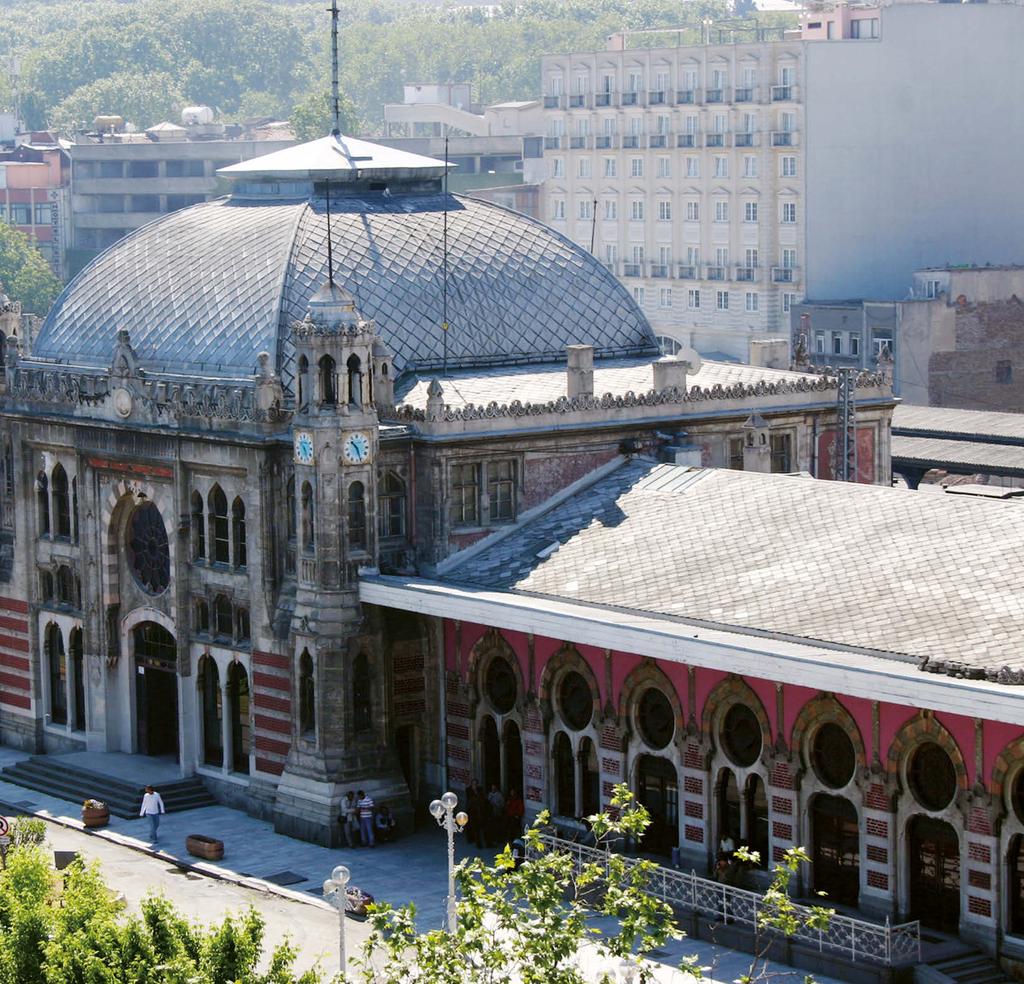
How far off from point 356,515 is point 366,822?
27.1 ft

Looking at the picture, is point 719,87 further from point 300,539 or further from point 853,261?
point 300,539

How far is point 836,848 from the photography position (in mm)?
60281

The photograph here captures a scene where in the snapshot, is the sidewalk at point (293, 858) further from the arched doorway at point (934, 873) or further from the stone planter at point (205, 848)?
the arched doorway at point (934, 873)

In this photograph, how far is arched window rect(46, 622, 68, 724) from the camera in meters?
81.7

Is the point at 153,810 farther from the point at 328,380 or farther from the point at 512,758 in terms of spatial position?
the point at 328,380

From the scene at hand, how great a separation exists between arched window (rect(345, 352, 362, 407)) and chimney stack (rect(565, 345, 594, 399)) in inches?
301

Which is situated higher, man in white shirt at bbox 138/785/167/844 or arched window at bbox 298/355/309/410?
arched window at bbox 298/355/309/410

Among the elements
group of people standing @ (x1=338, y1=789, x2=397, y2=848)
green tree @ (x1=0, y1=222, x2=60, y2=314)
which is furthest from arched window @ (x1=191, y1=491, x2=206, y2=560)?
green tree @ (x1=0, y1=222, x2=60, y2=314)

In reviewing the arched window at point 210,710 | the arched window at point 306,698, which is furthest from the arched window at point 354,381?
the arched window at point 210,710

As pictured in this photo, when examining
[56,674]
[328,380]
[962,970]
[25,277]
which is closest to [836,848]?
[962,970]

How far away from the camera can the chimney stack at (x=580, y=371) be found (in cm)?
7444

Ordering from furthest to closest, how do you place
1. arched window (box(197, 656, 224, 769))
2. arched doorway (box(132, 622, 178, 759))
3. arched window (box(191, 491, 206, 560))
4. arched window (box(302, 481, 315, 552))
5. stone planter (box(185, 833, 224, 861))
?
arched doorway (box(132, 622, 178, 759)) → arched window (box(197, 656, 224, 769)) → arched window (box(191, 491, 206, 560)) → arched window (box(302, 481, 315, 552)) → stone planter (box(185, 833, 224, 861))

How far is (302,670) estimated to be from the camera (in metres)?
70.8

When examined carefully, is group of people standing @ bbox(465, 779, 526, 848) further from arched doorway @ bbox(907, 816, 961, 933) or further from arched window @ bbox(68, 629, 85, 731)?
arched window @ bbox(68, 629, 85, 731)
